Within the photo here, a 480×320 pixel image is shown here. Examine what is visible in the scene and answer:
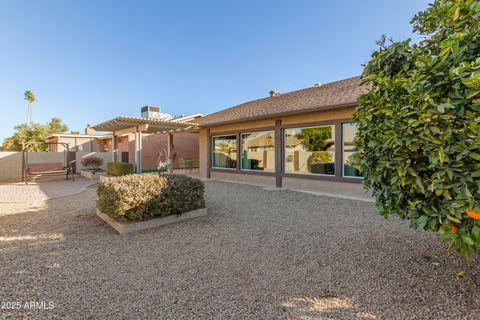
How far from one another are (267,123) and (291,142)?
4.73ft

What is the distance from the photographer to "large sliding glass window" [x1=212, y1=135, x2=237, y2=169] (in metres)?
12.1

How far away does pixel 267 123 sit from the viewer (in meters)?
10.5

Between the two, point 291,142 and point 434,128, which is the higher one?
point 291,142

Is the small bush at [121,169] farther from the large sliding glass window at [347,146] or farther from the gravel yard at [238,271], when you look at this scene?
the large sliding glass window at [347,146]

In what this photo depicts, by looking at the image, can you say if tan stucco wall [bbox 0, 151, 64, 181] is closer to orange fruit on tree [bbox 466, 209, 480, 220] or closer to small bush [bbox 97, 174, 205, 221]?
small bush [bbox 97, 174, 205, 221]

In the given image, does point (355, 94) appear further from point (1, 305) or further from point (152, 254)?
point (1, 305)

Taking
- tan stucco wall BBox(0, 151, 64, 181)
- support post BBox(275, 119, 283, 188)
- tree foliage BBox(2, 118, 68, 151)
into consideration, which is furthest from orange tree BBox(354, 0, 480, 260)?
tree foliage BBox(2, 118, 68, 151)

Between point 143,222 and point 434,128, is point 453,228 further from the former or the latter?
point 143,222

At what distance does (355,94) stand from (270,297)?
25.9 ft

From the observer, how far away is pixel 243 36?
14.3 meters

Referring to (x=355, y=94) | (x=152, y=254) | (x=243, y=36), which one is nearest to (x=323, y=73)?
(x=243, y=36)

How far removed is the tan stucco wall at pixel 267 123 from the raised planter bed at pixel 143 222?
18.5 feet

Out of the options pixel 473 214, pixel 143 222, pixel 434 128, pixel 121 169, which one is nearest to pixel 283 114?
pixel 143 222

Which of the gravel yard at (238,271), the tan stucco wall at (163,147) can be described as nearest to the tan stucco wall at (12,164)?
the tan stucco wall at (163,147)
